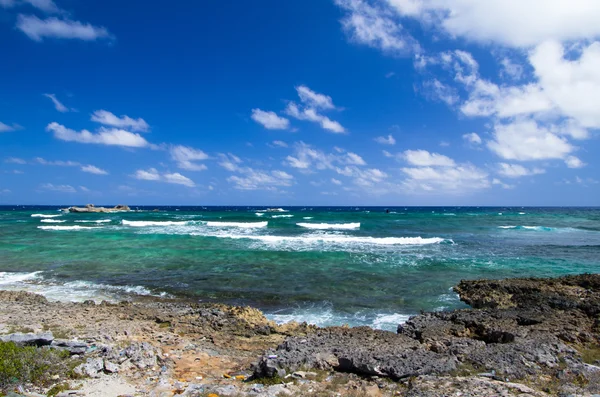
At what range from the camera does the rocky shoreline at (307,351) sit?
5113 mm

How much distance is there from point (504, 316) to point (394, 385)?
543cm

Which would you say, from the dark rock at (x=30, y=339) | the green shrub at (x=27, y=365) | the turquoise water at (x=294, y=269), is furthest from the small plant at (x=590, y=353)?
the dark rock at (x=30, y=339)

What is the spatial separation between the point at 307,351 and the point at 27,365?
4.49 m

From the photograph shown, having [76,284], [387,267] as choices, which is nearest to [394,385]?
[387,267]

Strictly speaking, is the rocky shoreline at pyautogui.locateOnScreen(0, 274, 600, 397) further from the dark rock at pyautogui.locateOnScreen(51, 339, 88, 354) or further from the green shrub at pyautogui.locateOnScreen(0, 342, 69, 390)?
the green shrub at pyautogui.locateOnScreen(0, 342, 69, 390)

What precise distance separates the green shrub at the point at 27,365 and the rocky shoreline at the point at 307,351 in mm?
149

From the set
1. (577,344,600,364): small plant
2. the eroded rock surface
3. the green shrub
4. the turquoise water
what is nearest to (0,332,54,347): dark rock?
the green shrub

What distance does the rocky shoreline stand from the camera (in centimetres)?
511

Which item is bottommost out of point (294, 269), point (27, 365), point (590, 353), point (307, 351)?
point (294, 269)

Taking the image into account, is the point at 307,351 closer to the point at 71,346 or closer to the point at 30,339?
the point at 71,346

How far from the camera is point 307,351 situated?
20.7 ft

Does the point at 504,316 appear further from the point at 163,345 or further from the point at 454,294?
the point at 163,345

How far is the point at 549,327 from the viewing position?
25.7 ft

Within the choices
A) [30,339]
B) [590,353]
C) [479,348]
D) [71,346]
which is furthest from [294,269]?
[590,353]
